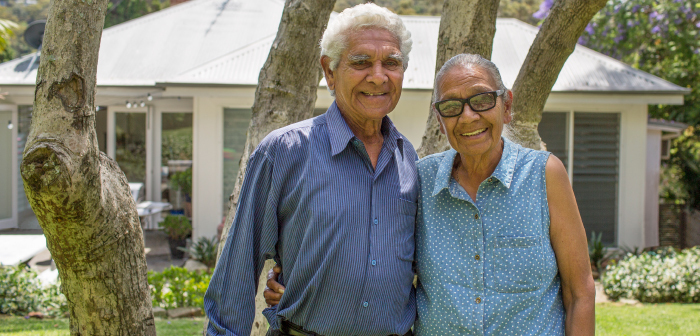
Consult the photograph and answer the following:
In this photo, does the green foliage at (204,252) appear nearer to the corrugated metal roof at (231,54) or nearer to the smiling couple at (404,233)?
the corrugated metal roof at (231,54)

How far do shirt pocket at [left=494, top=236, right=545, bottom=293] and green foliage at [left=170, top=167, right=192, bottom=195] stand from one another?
9978mm

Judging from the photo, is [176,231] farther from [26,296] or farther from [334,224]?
[334,224]

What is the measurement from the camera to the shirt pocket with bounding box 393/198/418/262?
212 centimetres

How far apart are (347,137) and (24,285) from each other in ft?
20.3

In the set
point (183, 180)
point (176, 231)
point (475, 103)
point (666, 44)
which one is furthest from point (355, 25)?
point (666, 44)

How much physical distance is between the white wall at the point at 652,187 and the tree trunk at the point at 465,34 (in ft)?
29.1

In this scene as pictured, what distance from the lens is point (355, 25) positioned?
221 centimetres

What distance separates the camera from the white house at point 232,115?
9180 millimetres

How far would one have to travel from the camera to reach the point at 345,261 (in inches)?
80.2

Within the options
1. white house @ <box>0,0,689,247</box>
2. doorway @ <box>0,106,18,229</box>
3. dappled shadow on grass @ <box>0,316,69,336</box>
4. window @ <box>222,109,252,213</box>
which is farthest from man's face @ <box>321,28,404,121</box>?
doorway @ <box>0,106,18,229</box>

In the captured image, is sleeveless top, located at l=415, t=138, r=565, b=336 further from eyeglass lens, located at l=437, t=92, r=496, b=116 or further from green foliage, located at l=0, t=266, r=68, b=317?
green foliage, located at l=0, t=266, r=68, b=317

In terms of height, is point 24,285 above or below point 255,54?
below

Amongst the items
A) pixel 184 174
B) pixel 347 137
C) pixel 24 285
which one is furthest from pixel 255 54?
pixel 347 137

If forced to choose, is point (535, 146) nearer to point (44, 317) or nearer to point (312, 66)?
point (312, 66)
